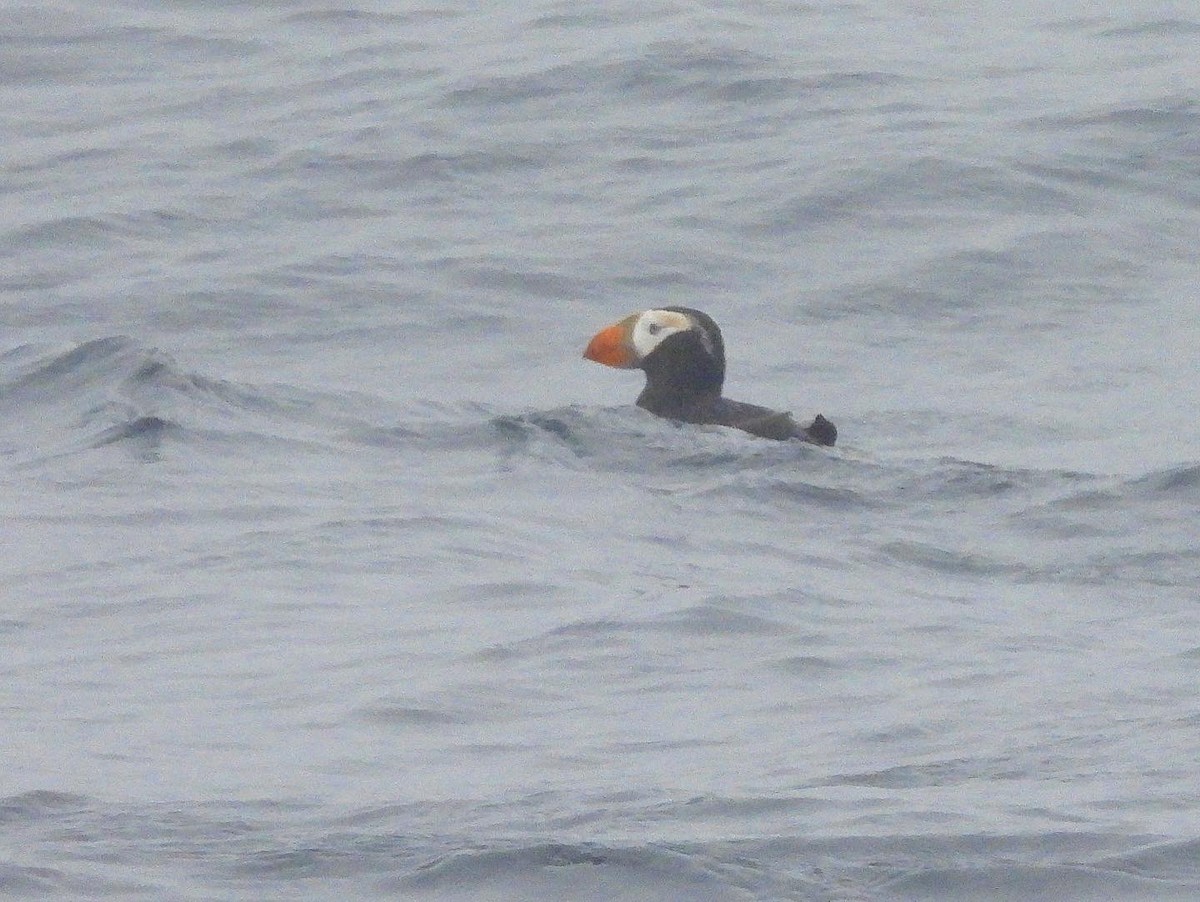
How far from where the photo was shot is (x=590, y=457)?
1055cm

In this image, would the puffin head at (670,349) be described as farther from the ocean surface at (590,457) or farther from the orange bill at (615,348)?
the ocean surface at (590,457)

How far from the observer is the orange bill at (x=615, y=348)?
11.9 meters

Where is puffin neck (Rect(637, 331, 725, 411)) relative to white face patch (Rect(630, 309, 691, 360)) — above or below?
below

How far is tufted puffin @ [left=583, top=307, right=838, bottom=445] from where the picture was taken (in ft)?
37.3

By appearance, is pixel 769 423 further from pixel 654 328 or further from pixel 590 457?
pixel 654 328

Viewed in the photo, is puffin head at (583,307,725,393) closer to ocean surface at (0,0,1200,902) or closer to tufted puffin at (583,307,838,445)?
tufted puffin at (583,307,838,445)

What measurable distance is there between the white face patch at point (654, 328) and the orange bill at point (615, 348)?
3 centimetres

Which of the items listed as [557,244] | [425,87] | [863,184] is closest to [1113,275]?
[863,184]

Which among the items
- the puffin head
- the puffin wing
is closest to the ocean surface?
the puffin wing

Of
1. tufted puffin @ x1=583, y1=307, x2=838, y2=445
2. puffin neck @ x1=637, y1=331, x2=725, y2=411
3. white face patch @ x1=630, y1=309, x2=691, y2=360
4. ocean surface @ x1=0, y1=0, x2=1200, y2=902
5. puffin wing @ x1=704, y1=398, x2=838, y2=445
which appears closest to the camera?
ocean surface @ x1=0, y1=0, x2=1200, y2=902

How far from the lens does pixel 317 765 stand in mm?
5949

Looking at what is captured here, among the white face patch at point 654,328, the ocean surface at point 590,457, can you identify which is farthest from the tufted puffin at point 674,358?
the ocean surface at point 590,457

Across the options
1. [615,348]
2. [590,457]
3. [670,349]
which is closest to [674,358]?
[670,349]

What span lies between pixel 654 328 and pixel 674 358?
0.21 m
